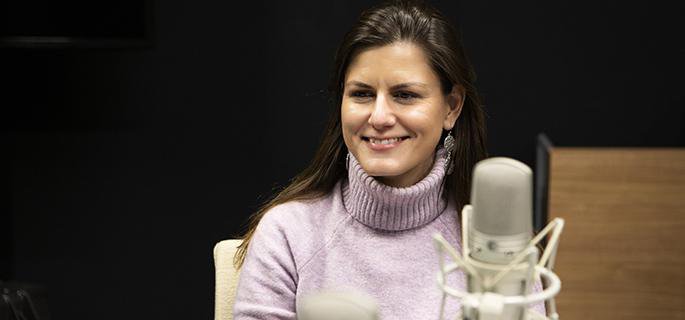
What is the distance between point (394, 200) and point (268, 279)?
28 centimetres

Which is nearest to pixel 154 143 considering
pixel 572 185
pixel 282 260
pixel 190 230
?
pixel 190 230

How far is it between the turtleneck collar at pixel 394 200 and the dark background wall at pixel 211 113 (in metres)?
1.50

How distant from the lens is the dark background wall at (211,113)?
3.22m

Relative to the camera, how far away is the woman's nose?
1.61 m

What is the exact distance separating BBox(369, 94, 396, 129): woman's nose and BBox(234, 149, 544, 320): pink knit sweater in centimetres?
16

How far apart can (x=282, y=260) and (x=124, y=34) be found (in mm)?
1543

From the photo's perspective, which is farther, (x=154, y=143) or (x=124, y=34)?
(x=154, y=143)

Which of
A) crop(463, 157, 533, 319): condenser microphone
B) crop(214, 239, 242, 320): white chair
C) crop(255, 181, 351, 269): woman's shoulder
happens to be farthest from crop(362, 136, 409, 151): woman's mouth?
crop(463, 157, 533, 319): condenser microphone

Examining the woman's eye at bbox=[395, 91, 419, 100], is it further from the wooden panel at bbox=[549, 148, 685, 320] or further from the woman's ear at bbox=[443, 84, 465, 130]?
the wooden panel at bbox=[549, 148, 685, 320]

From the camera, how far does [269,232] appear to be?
1.78 metres

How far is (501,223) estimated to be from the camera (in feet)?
2.48

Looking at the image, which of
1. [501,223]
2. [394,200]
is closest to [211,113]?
[394,200]

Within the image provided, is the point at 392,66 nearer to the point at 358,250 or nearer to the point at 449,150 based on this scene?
the point at 449,150

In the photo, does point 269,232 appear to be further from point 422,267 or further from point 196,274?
point 196,274
